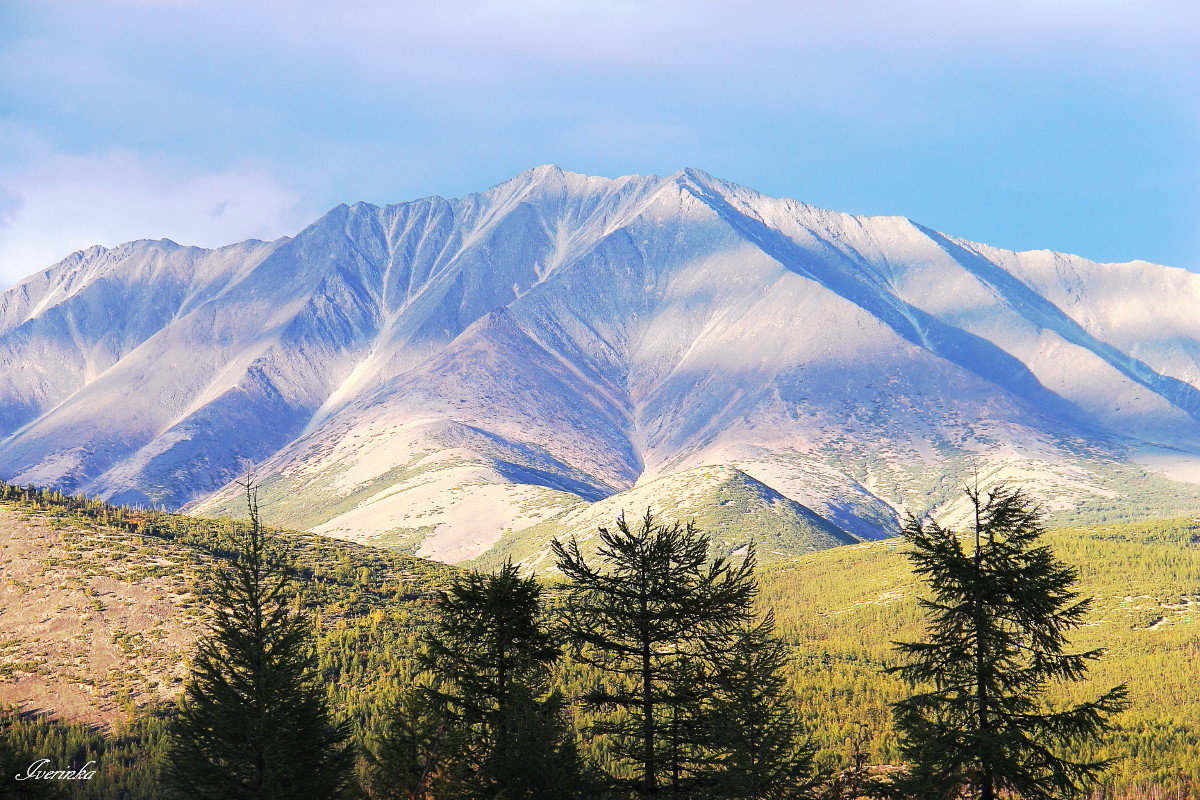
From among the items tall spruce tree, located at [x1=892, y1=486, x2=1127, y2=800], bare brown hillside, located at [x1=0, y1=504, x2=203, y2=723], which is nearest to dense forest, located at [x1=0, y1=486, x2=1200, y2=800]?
tall spruce tree, located at [x1=892, y1=486, x2=1127, y2=800]

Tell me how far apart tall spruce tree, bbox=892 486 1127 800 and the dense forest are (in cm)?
70

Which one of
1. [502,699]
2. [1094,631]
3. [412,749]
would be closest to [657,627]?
[502,699]

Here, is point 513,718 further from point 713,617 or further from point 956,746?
point 956,746

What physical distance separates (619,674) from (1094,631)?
2426 inches

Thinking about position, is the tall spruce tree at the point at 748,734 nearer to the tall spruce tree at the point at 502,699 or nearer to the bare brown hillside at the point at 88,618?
the tall spruce tree at the point at 502,699

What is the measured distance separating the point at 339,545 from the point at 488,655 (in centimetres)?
6650

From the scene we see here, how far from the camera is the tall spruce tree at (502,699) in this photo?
997 inches

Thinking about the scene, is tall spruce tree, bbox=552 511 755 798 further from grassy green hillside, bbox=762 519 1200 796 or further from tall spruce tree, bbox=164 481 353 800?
grassy green hillside, bbox=762 519 1200 796

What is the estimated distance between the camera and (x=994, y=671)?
2327 centimetres

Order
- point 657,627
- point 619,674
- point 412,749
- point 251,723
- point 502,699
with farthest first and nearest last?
1. point 619,674
2. point 412,749
3. point 502,699
4. point 657,627
5. point 251,723

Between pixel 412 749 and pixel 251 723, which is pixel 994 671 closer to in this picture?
pixel 412 749

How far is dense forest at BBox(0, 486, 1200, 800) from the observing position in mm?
25562

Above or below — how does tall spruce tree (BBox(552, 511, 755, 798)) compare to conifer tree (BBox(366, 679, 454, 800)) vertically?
above

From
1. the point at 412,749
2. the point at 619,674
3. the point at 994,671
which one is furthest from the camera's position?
the point at 619,674
